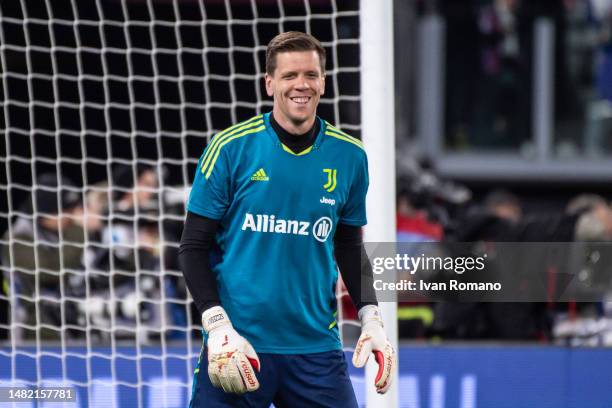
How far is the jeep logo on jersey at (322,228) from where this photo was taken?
3.40m

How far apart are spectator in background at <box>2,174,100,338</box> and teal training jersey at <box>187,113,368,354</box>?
2604 millimetres

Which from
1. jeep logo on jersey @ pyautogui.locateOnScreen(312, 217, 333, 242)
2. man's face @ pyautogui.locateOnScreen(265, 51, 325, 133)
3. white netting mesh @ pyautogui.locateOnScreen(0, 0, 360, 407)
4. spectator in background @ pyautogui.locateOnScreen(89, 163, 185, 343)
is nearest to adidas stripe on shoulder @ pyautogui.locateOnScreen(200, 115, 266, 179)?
man's face @ pyautogui.locateOnScreen(265, 51, 325, 133)

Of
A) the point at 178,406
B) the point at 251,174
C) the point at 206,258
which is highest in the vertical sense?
the point at 251,174

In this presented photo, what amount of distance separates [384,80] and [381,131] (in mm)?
216

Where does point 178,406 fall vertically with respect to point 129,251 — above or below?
below

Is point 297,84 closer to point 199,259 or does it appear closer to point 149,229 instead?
point 199,259

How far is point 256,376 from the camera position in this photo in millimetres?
3350

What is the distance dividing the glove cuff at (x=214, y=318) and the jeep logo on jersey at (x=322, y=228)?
38 centimetres

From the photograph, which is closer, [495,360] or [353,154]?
[353,154]

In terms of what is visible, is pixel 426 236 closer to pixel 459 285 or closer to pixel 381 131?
pixel 459 285

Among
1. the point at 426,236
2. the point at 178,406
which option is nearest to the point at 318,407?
the point at 178,406

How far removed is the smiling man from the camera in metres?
3.31

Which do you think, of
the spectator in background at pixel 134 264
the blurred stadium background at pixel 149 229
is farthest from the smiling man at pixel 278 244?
the spectator in background at pixel 134 264

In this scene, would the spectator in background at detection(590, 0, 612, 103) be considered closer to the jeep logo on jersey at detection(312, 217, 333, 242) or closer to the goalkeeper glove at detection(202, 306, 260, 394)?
the jeep logo on jersey at detection(312, 217, 333, 242)
